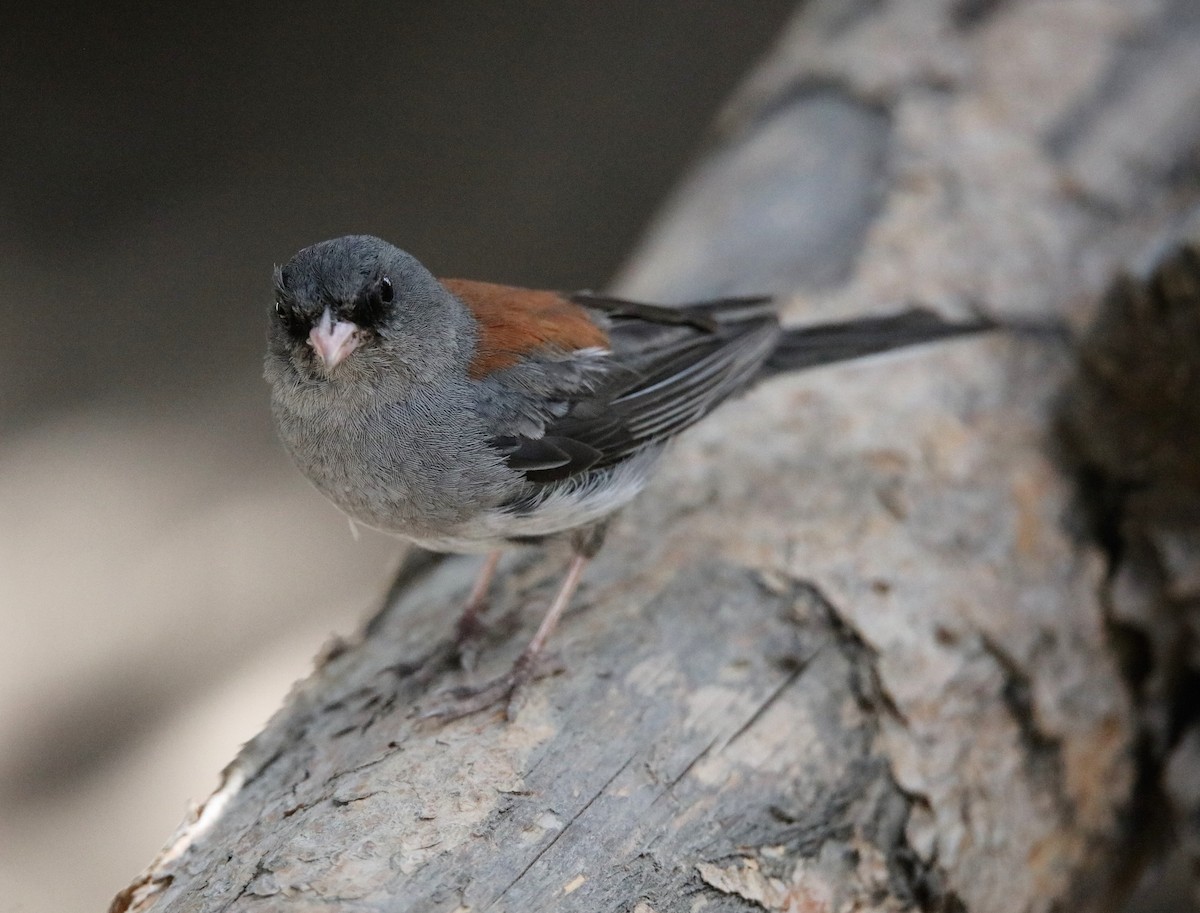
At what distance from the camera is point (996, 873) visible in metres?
2.53

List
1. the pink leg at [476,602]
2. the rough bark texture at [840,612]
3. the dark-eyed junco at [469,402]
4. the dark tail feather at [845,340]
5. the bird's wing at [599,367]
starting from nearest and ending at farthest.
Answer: the rough bark texture at [840,612]
the dark-eyed junco at [469,402]
the bird's wing at [599,367]
the pink leg at [476,602]
the dark tail feather at [845,340]

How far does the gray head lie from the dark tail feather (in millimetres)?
888

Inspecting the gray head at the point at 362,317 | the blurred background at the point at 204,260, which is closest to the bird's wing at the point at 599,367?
the gray head at the point at 362,317

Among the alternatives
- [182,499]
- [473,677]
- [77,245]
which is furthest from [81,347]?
[473,677]

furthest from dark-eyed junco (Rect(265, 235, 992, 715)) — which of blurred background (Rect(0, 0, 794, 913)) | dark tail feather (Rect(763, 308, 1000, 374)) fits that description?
blurred background (Rect(0, 0, 794, 913))

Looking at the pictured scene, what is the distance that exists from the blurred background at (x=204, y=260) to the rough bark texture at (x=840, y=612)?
4.91 feet

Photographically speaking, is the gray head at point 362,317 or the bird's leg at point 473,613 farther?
the bird's leg at point 473,613

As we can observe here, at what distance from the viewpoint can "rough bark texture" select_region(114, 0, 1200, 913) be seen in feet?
7.00

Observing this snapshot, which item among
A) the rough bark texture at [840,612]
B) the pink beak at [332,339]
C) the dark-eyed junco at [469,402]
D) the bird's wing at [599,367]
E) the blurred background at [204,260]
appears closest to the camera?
the rough bark texture at [840,612]

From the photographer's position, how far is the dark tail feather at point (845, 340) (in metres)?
3.09

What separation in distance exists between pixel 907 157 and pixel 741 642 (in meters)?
1.81

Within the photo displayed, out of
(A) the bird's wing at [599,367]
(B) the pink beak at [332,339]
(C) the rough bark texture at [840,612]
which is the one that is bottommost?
(C) the rough bark texture at [840,612]

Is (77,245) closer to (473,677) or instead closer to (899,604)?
(473,677)

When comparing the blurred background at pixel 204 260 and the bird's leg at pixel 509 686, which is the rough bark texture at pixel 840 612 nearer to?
the bird's leg at pixel 509 686
